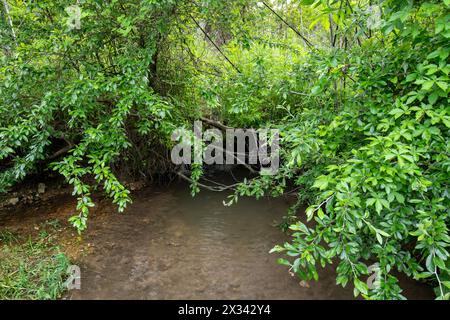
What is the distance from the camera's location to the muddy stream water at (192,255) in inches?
105

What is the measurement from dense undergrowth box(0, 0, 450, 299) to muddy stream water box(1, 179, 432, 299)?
380 mm

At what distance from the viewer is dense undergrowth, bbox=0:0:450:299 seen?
1513mm

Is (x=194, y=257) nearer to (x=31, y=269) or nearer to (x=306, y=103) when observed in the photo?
(x=31, y=269)

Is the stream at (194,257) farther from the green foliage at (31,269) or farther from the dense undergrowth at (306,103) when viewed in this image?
the dense undergrowth at (306,103)

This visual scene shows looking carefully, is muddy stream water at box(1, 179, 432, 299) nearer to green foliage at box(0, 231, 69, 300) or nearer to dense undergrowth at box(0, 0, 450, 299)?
green foliage at box(0, 231, 69, 300)

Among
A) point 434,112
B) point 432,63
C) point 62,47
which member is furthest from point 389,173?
point 62,47

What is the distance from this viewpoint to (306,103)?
114 inches

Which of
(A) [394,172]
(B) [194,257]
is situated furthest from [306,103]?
(B) [194,257]

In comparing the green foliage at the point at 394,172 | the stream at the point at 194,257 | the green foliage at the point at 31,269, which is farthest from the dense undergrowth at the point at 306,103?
the green foliage at the point at 31,269

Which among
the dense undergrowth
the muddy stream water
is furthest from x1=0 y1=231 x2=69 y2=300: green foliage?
the dense undergrowth

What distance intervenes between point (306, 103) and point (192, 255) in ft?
6.31

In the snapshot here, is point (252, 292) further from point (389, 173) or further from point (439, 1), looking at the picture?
point (439, 1)

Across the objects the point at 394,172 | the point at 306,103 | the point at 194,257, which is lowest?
the point at 194,257

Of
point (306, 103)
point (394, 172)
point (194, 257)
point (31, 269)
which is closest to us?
point (394, 172)
